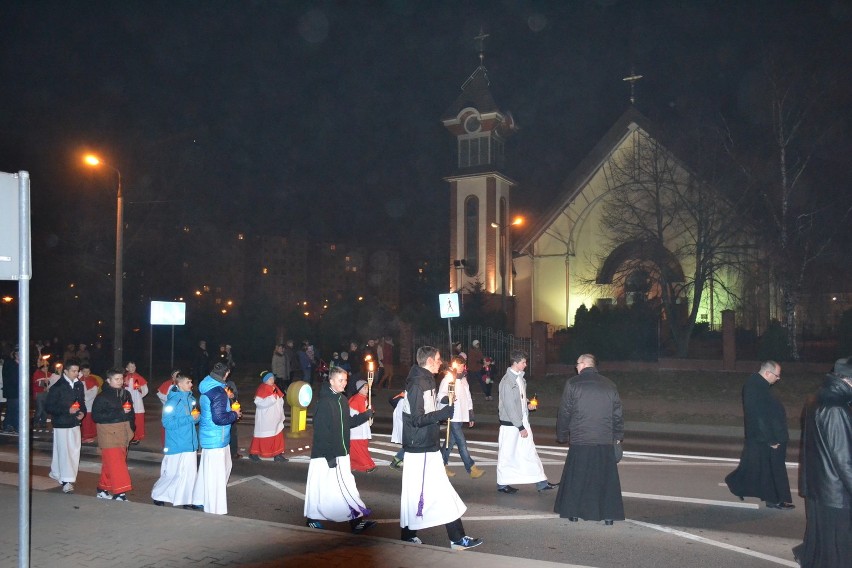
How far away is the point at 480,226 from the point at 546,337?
11.7 meters

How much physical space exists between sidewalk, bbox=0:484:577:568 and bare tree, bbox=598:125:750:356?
2246 centimetres

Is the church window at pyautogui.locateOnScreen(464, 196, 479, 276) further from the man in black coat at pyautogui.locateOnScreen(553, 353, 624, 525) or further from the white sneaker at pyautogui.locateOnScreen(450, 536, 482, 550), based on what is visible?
the white sneaker at pyautogui.locateOnScreen(450, 536, 482, 550)

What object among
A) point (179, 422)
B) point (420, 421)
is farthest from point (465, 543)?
point (179, 422)

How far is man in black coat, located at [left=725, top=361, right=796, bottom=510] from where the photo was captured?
8797 millimetres

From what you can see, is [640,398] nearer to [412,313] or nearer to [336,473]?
[412,313]

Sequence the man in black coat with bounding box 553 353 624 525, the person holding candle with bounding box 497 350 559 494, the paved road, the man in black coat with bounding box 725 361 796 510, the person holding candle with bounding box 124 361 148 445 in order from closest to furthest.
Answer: the paved road < the man in black coat with bounding box 553 353 624 525 < the man in black coat with bounding box 725 361 796 510 < the person holding candle with bounding box 497 350 559 494 < the person holding candle with bounding box 124 361 148 445

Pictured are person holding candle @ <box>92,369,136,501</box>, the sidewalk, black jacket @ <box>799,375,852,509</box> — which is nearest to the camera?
black jacket @ <box>799,375,852,509</box>

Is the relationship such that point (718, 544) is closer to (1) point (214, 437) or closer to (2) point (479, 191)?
(1) point (214, 437)

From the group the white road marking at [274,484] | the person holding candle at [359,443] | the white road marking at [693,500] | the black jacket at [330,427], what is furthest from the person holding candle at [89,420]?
the white road marking at [693,500]

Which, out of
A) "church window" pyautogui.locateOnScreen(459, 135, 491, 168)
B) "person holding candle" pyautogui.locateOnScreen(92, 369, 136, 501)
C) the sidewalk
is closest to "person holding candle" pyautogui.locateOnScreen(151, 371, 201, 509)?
"person holding candle" pyautogui.locateOnScreen(92, 369, 136, 501)

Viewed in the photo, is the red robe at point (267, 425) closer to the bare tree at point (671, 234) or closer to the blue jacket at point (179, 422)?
the blue jacket at point (179, 422)

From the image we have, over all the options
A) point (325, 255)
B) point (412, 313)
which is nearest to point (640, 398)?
point (412, 313)

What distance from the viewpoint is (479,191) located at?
3944 centimetres

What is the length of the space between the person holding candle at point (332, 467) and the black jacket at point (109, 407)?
120 inches
